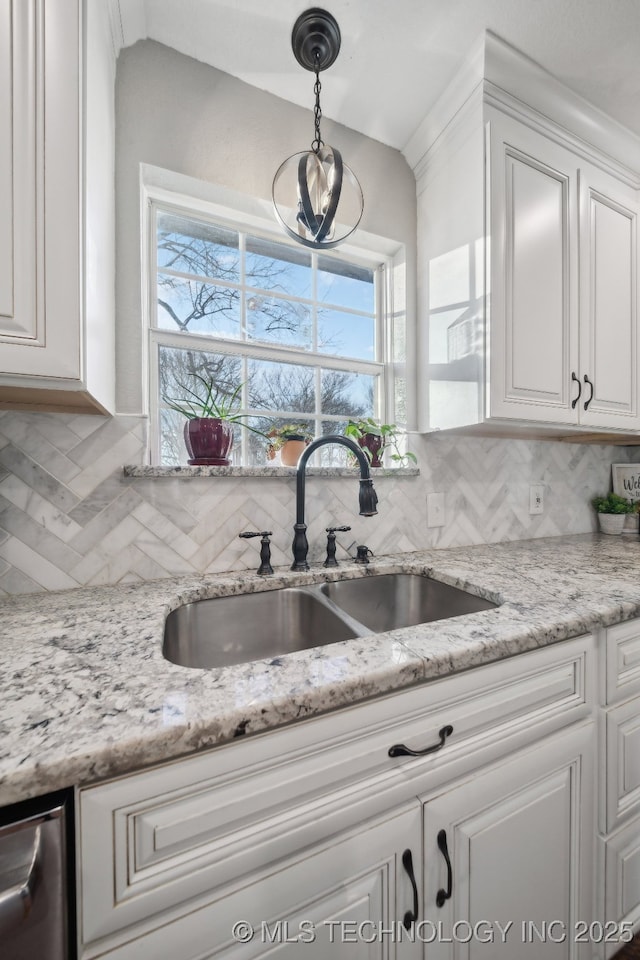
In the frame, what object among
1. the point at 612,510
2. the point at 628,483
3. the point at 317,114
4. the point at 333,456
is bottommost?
the point at 612,510

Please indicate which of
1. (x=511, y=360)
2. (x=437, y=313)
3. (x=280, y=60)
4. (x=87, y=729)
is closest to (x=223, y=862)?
(x=87, y=729)

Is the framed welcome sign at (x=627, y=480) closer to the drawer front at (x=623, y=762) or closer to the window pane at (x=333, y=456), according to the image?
the drawer front at (x=623, y=762)

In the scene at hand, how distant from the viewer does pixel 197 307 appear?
1.38 meters

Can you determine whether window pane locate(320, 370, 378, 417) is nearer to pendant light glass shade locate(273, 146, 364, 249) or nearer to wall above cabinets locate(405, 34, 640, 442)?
wall above cabinets locate(405, 34, 640, 442)

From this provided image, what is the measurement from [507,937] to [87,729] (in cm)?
92

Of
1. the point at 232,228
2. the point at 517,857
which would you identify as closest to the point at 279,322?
the point at 232,228

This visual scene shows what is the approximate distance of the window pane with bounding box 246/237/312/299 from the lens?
1479 mm

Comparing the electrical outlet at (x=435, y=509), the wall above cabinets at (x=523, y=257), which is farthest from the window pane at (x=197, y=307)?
the electrical outlet at (x=435, y=509)

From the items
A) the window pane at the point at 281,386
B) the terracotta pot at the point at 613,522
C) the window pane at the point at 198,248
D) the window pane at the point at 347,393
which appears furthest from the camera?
the terracotta pot at the point at 613,522

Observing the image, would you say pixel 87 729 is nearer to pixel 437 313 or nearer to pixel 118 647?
pixel 118 647

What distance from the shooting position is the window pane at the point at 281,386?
1462 millimetres

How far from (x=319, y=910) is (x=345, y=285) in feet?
5.96

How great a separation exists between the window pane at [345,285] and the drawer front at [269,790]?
1.44m

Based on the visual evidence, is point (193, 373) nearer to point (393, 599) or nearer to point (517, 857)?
point (393, 599)
